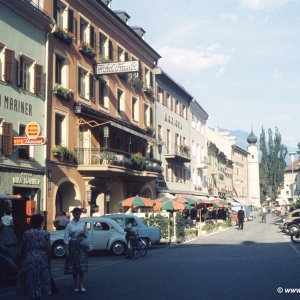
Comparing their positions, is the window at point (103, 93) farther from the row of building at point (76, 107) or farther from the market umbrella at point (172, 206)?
the market umbrella at point (172, 206)

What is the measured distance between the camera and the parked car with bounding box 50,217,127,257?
1978 centimetres

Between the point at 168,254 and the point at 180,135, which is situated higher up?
the point at 180,135

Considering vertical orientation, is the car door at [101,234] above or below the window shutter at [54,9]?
below

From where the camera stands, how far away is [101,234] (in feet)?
65.9

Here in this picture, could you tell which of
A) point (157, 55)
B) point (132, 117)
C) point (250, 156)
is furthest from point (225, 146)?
point (132, 117)

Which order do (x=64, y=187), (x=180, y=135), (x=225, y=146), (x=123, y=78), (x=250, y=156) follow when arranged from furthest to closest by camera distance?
(x=250, y=156) < (x=225, y=146) < (x=180, y=135) < (x=123, y=78) < (x=64, y=187)

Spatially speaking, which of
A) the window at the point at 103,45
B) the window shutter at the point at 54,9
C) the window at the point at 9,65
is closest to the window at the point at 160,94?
the window at the point at 103,45

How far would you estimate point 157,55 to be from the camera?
4347 centimetres

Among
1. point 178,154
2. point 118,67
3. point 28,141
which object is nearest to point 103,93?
point 118,67

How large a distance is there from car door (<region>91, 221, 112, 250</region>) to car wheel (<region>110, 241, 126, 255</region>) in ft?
1.09

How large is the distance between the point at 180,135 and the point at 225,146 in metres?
39.4

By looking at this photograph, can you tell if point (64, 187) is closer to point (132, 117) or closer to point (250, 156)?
point (132, 117)

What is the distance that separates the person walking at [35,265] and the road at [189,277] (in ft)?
6.17

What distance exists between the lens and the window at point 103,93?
3251cm
